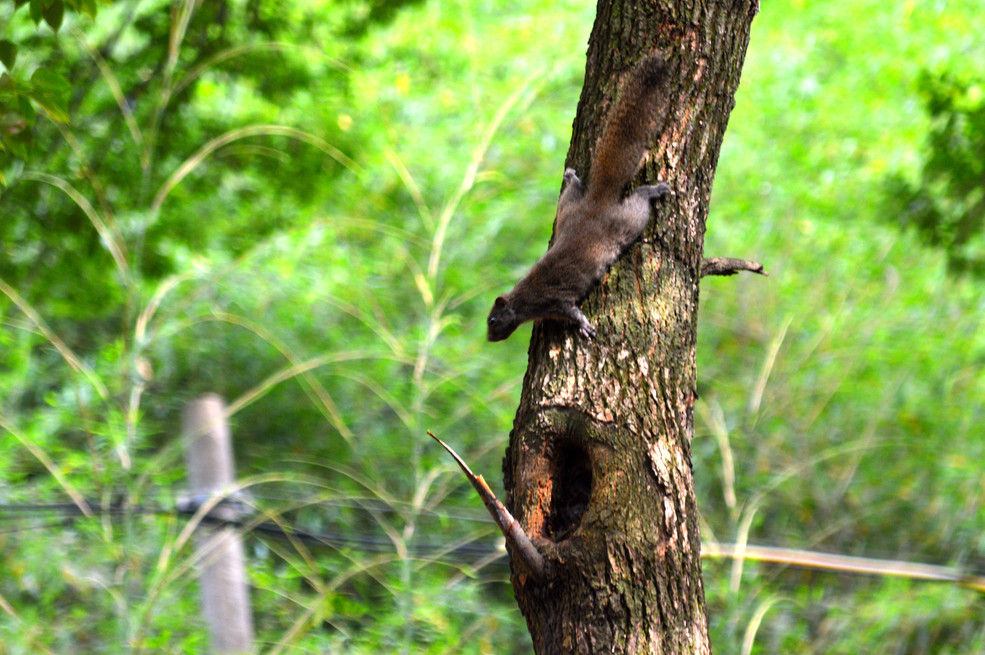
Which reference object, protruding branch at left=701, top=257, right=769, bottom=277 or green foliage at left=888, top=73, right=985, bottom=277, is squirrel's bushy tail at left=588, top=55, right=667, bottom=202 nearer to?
protruding branch at left=701, top=257, right=769, bottom=277

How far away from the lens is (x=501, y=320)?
219cm

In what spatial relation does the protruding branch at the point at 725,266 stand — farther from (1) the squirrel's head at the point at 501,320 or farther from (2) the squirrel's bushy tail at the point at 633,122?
(1) the squirrel's head at the point at 501,320

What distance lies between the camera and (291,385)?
318 cm

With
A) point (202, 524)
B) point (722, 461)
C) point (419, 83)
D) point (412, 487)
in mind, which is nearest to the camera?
point (202, 524)

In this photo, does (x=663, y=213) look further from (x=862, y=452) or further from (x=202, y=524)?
(x=862, y=452)

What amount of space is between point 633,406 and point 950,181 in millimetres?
2502

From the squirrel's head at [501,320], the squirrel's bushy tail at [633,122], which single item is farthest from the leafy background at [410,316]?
the squirrel's bushy tail at [633,122]

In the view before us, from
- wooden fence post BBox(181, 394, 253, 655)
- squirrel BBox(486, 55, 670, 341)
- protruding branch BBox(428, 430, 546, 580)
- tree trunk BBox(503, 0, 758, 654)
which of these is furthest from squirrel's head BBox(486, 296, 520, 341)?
protruding branch BBox(428, 430, 546, 580)

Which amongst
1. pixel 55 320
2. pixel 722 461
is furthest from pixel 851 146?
pixel 55 320

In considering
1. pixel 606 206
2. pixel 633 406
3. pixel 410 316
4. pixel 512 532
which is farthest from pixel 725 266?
pixel 410 316

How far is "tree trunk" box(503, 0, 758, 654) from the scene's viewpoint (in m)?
1.10

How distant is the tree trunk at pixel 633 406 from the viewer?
43.3 inches

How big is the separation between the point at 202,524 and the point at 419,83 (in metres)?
2.02

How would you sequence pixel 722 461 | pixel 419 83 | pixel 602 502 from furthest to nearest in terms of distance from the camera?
pixel 419 83 → pixel 722 461 → pixel 602 502
